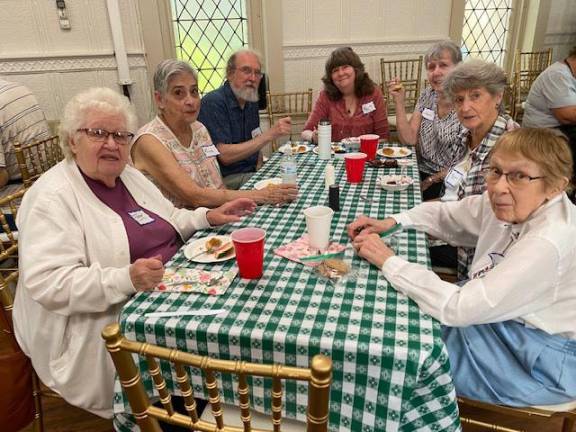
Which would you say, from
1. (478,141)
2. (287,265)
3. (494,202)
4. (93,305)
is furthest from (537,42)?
(93,305)

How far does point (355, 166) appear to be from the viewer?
1.92 m

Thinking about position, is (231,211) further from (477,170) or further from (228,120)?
(228,120)

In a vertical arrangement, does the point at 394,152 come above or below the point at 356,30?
below

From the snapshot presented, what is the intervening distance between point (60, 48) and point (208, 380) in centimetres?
432

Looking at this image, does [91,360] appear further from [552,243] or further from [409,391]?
[552,243]

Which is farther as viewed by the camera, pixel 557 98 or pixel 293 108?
pixel 293 108

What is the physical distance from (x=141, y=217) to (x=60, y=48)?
11.3 feet

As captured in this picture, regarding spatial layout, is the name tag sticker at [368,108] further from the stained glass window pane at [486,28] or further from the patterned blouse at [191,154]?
the stained glass window pane at [486,28]

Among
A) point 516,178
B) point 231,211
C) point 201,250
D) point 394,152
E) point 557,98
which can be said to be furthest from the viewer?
point 557,98

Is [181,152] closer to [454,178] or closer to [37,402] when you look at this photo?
[37,402]

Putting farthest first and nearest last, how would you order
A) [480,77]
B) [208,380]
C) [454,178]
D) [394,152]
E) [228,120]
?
[228,120] → [394,152] → [454,178] → [480,77] → [208,380]

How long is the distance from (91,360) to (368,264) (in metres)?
0.90


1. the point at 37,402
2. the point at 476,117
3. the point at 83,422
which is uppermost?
the point at 476,117

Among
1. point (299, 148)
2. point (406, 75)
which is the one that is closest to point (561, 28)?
point (406, 75)
